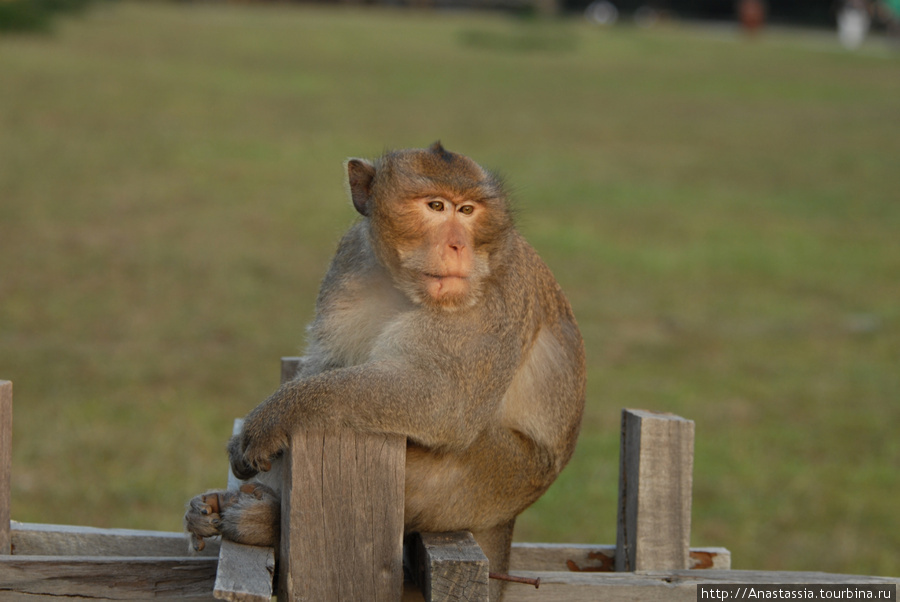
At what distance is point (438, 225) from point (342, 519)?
0.97 m

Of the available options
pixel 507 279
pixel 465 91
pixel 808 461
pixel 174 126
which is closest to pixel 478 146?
pixel 174 126

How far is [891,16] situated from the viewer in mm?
58062

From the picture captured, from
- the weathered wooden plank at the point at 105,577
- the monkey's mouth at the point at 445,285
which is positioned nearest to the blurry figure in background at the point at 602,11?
the monkey's mouth at the point at 445,285

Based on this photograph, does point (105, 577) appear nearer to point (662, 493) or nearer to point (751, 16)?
point (662, 493)

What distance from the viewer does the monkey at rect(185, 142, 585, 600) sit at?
336 centimetres

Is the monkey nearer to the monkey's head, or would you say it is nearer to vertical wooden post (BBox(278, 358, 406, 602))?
the monkey's head

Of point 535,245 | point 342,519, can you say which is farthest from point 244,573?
point 535,245

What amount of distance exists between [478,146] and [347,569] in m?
16.8

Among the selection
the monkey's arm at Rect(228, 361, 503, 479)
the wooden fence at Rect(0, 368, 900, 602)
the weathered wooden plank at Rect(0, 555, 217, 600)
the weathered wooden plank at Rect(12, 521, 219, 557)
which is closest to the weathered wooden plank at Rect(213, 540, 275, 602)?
the wooden fence at Rect(0, 368, 900, 602)

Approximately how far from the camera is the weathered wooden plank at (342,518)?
9.64ft

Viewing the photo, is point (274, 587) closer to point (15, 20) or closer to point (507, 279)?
point (507, 279)

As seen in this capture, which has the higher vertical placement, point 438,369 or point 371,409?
point 438,369

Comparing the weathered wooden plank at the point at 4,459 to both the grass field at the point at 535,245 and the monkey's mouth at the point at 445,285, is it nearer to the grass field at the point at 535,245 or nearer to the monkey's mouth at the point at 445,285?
the monkey's mouth at the point at 445,285

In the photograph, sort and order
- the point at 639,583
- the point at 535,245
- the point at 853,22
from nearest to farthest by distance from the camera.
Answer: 1. the point at 639,583
2. the point at 535,245
3. the point at 853,22
